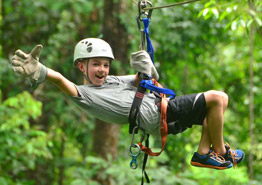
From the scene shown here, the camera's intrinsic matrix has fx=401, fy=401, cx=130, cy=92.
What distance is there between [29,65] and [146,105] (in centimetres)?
94

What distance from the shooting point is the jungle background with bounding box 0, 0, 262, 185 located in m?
5.54

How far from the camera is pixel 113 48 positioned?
601 centimetres

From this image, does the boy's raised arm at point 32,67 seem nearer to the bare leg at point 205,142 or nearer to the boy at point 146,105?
the boy at point 146,105

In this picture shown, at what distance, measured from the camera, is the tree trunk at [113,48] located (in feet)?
19.6

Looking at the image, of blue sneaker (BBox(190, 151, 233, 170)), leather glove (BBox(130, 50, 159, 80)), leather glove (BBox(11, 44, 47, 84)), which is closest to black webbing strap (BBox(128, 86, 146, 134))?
leather glove (BBox(130, 50, 159, 80))

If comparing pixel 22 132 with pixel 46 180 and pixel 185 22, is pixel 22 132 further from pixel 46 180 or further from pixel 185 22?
pixel 185 22

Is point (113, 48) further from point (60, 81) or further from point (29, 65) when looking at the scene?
point (29, 65)

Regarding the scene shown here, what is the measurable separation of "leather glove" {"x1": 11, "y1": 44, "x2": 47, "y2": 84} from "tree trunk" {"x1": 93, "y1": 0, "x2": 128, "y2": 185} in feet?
10.8

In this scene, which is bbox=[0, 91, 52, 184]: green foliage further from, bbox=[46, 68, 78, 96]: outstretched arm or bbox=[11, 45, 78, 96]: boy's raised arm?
bbox=[11, 45, 78, 96]: boy's raised arm

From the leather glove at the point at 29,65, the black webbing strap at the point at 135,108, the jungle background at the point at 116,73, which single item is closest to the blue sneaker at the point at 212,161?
the black webbing strap at the point at 135,108

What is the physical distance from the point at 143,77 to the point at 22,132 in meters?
2.94

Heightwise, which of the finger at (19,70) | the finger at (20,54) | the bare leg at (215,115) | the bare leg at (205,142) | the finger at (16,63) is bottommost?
the bare leg at (205,142)

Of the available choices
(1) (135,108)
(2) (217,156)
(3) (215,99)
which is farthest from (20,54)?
(2) (217,156)

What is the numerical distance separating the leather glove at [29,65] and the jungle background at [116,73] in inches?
101
